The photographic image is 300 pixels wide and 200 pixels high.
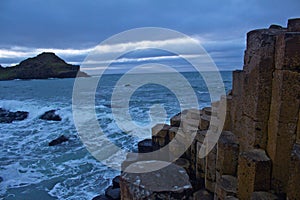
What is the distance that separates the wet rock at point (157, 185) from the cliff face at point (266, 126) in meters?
1.20

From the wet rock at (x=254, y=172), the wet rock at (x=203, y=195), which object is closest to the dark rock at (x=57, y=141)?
the wet rock at (x=203, y=195)

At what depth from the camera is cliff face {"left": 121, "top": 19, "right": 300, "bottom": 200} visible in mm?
2596

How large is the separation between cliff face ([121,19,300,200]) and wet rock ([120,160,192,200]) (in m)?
1.20

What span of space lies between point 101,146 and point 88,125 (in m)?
4.78

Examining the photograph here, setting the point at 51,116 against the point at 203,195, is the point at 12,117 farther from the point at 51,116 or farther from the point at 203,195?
the point at 203,195

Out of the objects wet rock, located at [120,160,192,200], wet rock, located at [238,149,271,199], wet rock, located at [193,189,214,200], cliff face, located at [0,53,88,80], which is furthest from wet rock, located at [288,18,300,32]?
cliff face, located at [0,53,88,80]

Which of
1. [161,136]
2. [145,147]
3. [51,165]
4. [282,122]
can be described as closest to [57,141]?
[51,165]

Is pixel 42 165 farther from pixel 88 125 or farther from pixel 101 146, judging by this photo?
pixel 88 125

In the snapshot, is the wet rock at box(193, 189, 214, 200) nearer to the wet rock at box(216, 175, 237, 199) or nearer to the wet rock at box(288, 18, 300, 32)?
the wet rock at box(216, 175, 237, 199)

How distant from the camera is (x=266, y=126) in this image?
3.01m

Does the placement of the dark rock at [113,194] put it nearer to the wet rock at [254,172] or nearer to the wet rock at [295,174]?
the wet rock at [254,172]

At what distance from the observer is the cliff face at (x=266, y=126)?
2.60 m

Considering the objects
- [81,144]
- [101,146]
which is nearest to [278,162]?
[101,146]

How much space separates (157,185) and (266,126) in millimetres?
1796
